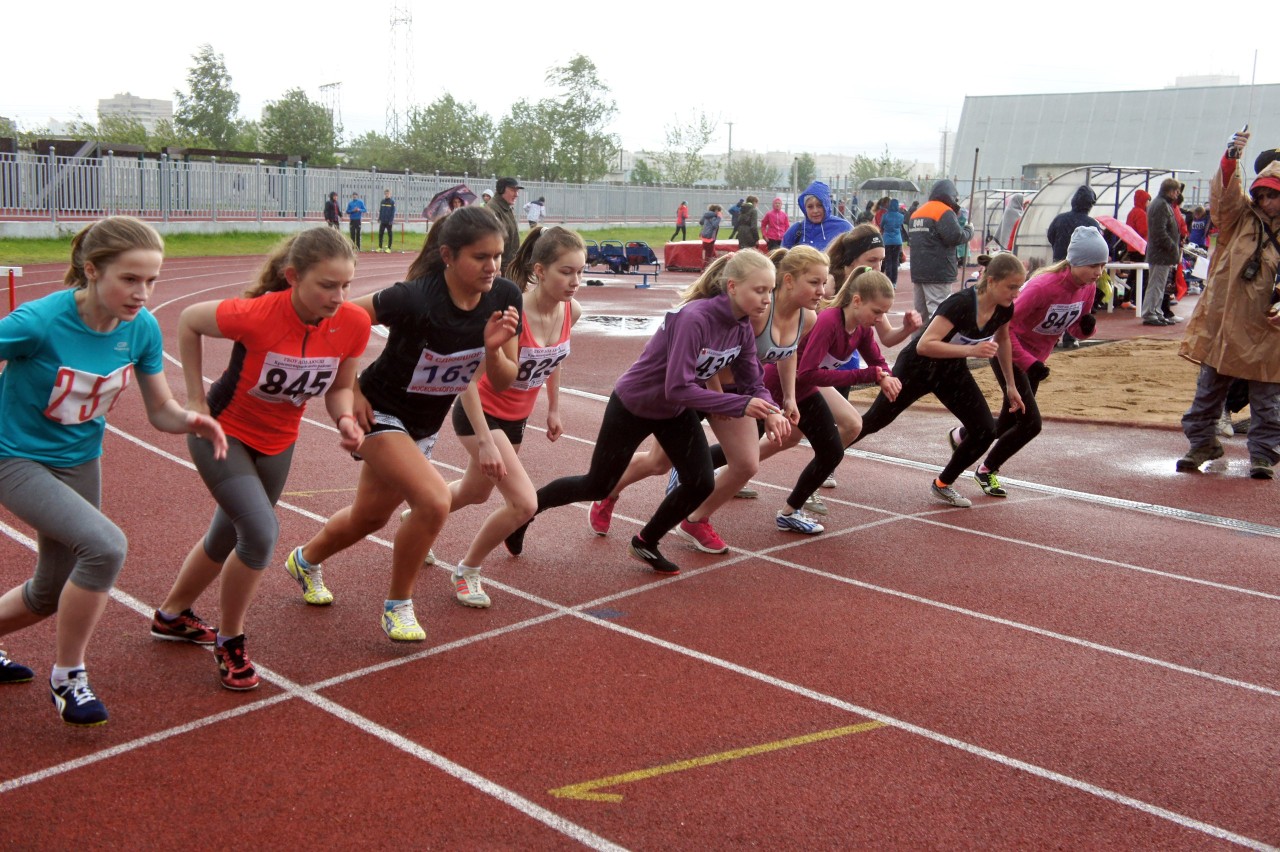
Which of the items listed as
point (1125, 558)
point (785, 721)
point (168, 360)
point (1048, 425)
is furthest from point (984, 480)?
point (168, 360)

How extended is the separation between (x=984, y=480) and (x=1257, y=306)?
2472mm

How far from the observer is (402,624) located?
4.81 metres

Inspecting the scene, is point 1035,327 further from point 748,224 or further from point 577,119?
point 577,119

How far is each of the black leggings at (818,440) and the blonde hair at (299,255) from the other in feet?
10.6

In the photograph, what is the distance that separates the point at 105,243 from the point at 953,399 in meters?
5.44

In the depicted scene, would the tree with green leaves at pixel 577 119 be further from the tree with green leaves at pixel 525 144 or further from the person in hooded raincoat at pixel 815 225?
the person in hooded raincoat at pixel 815 225

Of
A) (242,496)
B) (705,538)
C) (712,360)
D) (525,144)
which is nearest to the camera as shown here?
(242,496)

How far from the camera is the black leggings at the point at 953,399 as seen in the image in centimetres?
753

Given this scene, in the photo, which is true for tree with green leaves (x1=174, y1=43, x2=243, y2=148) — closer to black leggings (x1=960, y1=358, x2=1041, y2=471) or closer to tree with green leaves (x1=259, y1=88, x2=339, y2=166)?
tree with green leaves (x1=259, y1=88, x2=339, y2=166)

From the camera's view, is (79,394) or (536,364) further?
(536,364)

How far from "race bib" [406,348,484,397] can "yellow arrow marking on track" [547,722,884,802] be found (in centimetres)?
183

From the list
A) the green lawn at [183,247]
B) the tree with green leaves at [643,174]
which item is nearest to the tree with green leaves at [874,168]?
the tree with green leaves at [643,174]

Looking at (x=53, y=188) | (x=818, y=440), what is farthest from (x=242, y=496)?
(x=53, y=188)

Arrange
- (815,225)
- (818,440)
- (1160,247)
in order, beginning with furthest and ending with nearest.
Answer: (1160,247) → (815,225) → (818,440)
